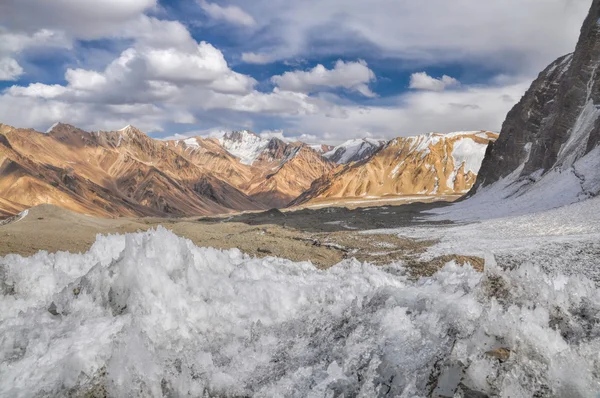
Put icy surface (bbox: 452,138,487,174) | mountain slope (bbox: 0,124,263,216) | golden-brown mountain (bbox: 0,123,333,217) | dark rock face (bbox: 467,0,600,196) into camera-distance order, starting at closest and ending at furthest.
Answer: dark rock face (bbox: 467,0,600,196), golden-brown mountain (bbox: 0,123,333,217), mountain slope (bbox: 0,124,263,216), icy surface (bbox: 452,138,487,174)

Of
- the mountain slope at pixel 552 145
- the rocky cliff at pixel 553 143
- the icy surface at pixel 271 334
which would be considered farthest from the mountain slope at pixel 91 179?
the icy surface at pixel 271 334

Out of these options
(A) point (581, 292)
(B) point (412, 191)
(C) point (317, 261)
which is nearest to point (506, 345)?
(A) point (581, 292)

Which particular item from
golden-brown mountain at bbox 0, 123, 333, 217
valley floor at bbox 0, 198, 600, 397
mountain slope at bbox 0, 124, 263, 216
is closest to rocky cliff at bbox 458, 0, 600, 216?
valley floor at bbox 0, 198, 600, 397

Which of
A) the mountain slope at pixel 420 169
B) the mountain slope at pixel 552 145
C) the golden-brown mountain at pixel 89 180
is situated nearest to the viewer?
the mountain slope at pixel 552 145

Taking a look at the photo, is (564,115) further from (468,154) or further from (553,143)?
(468,154)

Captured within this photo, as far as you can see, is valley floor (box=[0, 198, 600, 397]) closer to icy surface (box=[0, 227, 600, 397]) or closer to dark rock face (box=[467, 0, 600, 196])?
icy surface (box=[0, 227, 600, 397])

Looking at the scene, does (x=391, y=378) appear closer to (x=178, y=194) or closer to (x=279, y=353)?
(x=279, y=353)

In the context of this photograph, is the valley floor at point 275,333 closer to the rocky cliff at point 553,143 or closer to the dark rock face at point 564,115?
the rocky cliff at point 553,143
